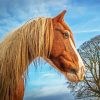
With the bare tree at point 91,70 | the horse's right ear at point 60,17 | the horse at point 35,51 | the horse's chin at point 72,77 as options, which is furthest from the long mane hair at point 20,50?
the bare tree at point 91,70

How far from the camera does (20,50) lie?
3.21 m

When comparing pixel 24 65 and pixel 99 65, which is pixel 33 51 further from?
pixel 99 65

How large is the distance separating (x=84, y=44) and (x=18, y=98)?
20500 millimetres

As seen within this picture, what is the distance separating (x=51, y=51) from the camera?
331cm

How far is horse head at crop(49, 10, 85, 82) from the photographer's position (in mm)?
3342

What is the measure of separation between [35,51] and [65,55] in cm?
33

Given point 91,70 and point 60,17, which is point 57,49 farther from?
point 91,70

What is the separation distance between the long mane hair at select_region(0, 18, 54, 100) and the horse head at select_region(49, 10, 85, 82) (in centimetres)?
8

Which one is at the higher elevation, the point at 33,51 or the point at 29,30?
the point at 29,30

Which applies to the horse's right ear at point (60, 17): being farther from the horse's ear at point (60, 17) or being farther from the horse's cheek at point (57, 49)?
the horse's cheek at point (57, 49)

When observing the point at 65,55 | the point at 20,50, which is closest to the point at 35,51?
the point at 20,50

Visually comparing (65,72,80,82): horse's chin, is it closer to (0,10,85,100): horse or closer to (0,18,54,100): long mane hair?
(0,10,85,100): horse

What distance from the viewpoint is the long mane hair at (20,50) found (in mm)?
3121

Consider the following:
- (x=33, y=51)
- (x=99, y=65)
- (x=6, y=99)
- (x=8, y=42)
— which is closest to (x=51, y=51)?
(x=33, y=51)
